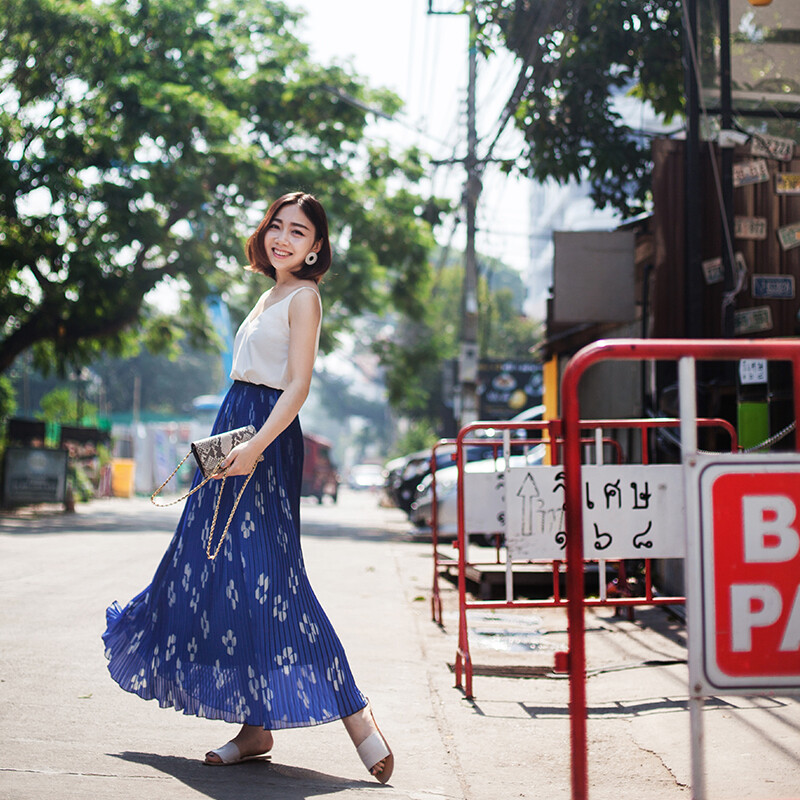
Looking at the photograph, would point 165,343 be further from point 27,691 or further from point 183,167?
point 27,691

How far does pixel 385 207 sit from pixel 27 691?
17861 mm

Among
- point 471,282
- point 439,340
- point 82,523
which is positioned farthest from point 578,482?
point 439,340

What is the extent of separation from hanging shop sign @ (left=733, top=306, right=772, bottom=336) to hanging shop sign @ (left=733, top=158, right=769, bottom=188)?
1.04 meters

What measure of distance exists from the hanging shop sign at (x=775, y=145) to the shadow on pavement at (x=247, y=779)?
7.11m

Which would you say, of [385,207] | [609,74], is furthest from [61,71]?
[609,74]

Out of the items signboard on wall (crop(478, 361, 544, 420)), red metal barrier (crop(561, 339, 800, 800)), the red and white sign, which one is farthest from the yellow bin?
the red and white sign

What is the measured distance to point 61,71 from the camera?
19.9 meters

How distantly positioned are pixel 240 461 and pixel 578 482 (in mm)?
1214

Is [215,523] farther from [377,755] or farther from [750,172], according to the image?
[750,172]

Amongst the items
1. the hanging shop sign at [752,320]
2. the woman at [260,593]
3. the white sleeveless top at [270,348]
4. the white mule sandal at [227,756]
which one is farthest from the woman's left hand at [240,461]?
the hanging shop sign at [752,320]

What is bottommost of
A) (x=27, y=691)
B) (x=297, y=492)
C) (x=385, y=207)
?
(x=27, y=691)

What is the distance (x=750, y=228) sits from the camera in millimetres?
9039

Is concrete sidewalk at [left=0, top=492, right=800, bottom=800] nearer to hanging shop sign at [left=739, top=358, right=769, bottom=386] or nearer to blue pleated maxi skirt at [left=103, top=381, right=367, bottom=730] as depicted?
blue pleated maxi skirt at [left=103, top=381, right=367, bottom=730]

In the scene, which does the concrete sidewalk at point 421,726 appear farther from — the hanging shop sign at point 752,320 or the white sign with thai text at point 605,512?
the hanging shop sign at point 752,320
